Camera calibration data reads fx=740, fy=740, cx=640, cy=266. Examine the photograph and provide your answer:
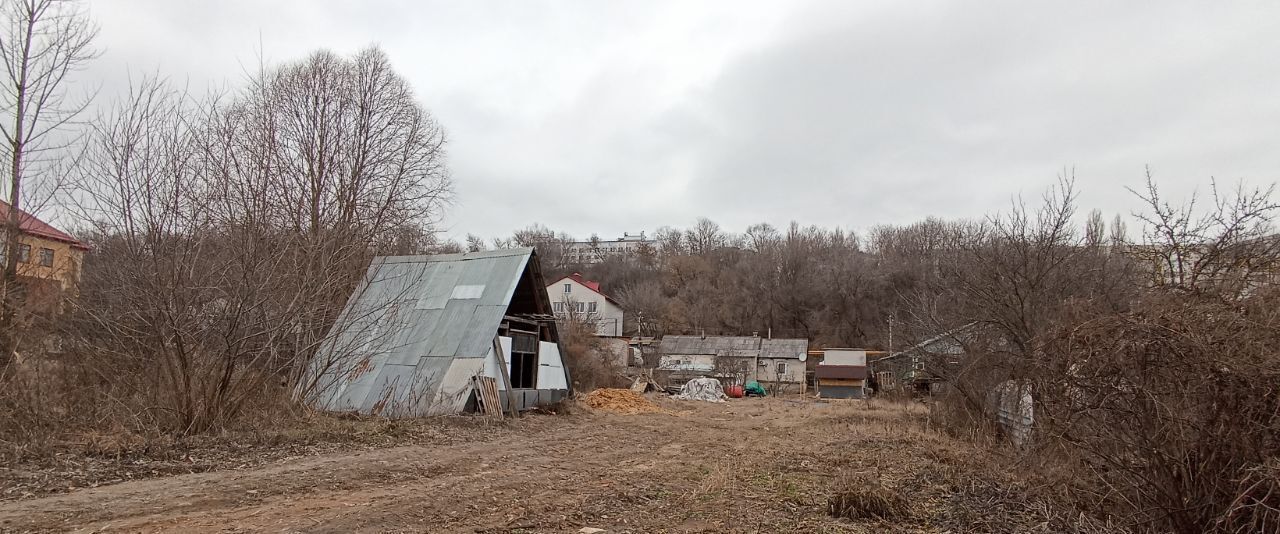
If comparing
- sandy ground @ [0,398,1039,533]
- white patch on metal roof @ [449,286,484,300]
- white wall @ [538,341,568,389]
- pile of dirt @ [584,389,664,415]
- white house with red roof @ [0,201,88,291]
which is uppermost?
white house with red roof @ [0,201,88,291]

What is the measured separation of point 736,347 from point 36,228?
3843 centimetres

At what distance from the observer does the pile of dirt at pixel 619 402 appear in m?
21.8

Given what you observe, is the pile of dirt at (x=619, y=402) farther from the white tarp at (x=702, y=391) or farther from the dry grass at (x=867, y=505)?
the dry grass at (x=867, y=505)

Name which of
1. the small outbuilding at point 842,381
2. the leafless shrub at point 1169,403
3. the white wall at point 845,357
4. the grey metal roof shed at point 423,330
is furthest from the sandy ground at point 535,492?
the white wall at point 845,357

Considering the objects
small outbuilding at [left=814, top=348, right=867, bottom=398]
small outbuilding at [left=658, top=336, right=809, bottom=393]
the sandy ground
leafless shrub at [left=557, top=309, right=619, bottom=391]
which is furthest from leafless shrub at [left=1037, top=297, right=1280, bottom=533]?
small outbuilding at [left=658, top=336, right=809, bottom=393]

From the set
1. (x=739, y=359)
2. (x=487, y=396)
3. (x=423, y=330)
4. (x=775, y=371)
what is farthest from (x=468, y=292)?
(x=775, y=371)

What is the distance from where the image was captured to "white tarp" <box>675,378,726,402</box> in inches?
1284

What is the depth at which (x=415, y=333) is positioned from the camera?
16.5 meters

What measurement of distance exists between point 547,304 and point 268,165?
8204 mm

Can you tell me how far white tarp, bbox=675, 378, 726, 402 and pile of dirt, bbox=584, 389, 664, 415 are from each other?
8.38 metres

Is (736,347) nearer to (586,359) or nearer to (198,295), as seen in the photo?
(586,359)

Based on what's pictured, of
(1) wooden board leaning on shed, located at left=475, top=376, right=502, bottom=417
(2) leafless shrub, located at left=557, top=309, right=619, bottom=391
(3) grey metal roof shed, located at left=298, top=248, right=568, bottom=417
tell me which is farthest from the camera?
(2) leafless shrub, located at left=557, top=309, right=619, bottom=391

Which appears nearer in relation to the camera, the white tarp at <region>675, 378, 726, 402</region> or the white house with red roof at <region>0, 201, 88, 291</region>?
the white house with red roof at <region>0, 201, 88, 291</region>

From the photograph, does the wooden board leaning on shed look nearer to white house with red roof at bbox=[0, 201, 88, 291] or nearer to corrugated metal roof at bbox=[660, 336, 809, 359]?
white house with red roof at bbox=[0, 201, 88, 291]
